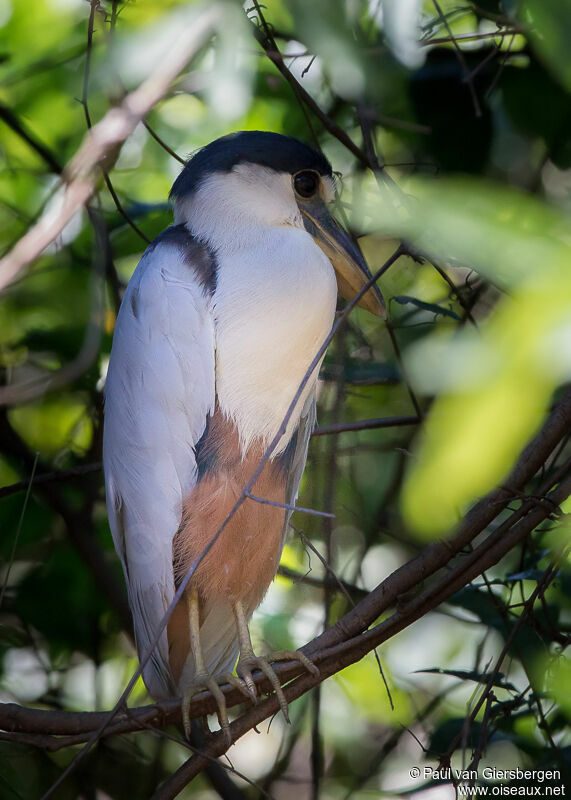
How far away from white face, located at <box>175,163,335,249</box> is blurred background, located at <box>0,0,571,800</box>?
13 centimetres

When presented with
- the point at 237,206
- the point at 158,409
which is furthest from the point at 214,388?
the point at 237,206

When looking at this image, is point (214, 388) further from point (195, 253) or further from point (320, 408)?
point (320, 408)

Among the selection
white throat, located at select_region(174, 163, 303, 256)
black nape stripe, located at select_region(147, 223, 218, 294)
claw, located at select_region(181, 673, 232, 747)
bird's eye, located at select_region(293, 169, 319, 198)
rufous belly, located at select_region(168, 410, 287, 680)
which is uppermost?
bird's eye, located at select_region(293, 169, 319, 198)

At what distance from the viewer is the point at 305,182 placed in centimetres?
178

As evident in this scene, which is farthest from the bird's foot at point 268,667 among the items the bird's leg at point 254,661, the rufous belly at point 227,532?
the rufous belly at point 227,532

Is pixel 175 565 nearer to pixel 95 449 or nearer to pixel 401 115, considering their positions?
pixel 95 449

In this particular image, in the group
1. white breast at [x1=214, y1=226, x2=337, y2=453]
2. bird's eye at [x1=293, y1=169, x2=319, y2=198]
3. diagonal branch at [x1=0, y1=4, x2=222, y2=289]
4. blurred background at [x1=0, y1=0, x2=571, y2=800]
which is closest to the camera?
diagonal branch at [x1=0, y1=4, x2=222, y2=289]

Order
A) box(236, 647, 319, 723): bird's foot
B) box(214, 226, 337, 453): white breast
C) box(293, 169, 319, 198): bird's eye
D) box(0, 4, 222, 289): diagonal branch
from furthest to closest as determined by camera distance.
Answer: box(293, 169, 319, 198): bird's eye < box(214, 226, 337, 453): white breast < box(236, 647, 319, 723): bird's foot < box(0, 4, 222, 289): diagonal branch

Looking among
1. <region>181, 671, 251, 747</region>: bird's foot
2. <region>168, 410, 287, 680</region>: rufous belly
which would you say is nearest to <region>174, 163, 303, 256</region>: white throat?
<region>168, 410, 287, 680</region>: rufous belly

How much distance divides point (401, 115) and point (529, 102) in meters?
0.32

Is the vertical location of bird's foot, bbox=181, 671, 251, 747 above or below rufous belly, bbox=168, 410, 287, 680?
below

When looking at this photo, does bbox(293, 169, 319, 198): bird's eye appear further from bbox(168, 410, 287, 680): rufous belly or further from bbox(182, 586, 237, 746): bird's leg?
bbox(182, 586, 237, 746): bird's leg

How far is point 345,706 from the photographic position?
235 cm

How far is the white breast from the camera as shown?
1.55 m
